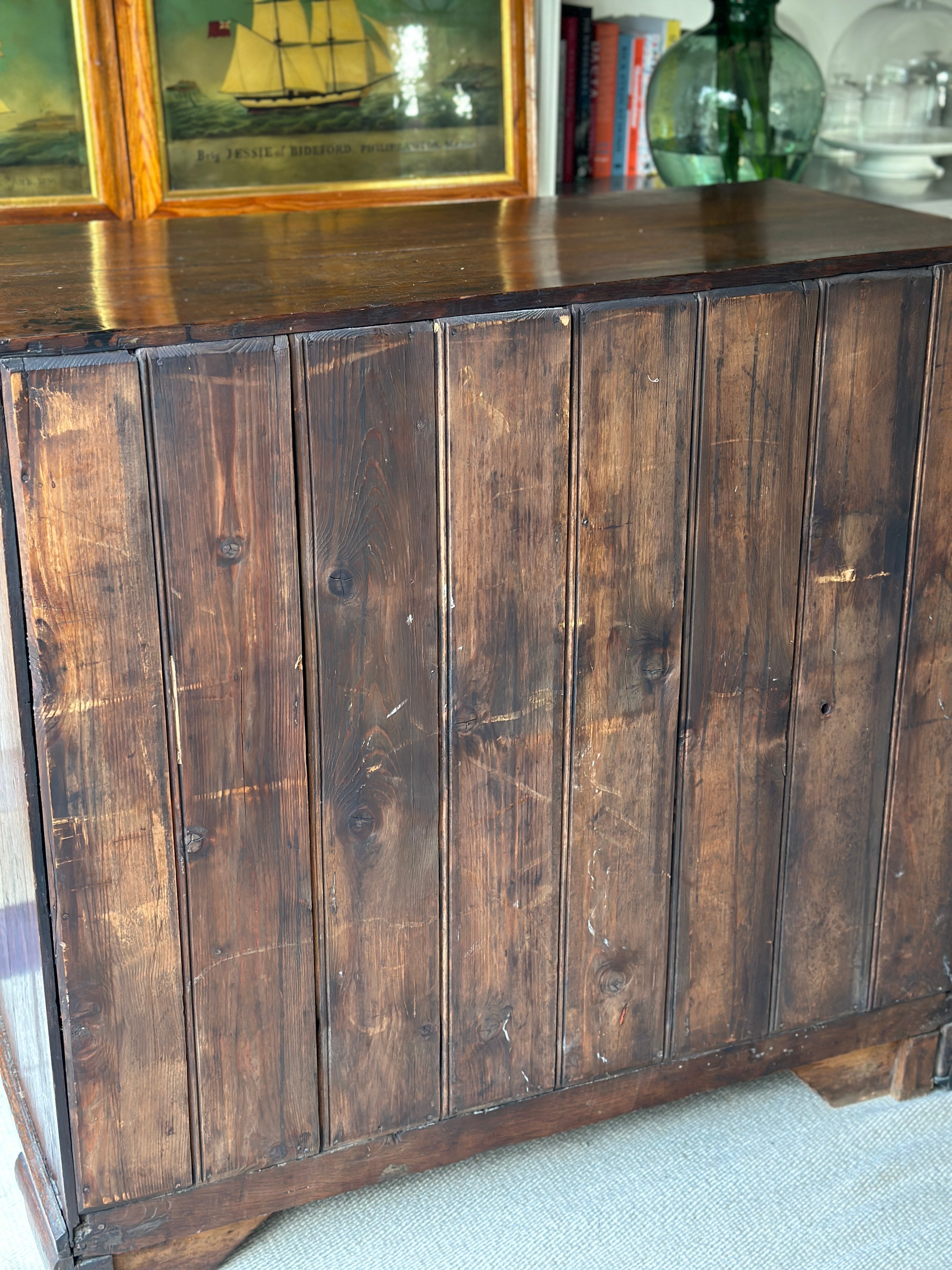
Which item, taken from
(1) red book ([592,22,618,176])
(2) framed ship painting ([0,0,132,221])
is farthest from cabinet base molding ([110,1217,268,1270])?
(1) red book ([592,22,618,176])

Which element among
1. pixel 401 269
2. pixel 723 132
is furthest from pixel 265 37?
pixel 401 269

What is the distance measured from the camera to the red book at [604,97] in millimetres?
2119

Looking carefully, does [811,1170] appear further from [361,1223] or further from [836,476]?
[836,476]

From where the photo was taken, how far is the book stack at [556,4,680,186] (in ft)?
6.90

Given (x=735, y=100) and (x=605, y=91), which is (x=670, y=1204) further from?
(x=605, y=91)

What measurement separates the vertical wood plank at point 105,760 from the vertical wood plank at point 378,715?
0.42 feet

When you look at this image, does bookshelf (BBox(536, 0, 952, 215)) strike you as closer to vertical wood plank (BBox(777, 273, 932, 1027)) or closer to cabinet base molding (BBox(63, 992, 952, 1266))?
vertical wood plank (BBox(777, 273, 932, 1027))

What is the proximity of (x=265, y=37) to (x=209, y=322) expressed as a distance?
3.56 ft

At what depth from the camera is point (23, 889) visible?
3.67 feet

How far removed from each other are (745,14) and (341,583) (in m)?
1.33

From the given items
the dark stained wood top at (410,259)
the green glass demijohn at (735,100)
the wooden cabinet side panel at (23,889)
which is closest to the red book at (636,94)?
the green glass demijohn at (735,100)

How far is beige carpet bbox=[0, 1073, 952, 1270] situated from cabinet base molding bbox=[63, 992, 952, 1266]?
49mm

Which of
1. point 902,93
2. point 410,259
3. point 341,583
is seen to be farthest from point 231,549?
point 902,93

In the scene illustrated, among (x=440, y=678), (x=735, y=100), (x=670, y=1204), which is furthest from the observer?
(x=735, y=100)
